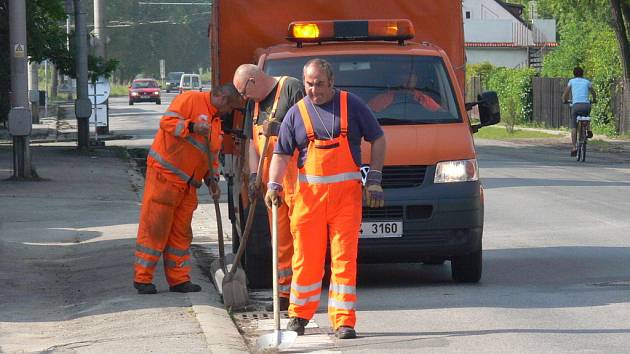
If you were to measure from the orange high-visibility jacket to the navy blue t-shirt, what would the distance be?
1811 millimetres

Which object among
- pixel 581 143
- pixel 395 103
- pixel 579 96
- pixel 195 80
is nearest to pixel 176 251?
pixel 395 103

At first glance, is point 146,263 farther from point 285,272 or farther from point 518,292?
point 518,292

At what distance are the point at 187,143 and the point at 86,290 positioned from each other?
1.65 meters

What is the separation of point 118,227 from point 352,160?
310 inches

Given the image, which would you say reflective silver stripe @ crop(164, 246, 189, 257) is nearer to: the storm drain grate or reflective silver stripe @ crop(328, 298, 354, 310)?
reflective silver stripe @ crop(328, 298, 354, 310)

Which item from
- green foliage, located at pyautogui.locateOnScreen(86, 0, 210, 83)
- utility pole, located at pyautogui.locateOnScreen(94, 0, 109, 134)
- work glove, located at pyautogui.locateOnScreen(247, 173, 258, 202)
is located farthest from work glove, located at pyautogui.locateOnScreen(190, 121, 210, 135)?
green foliage, located at pyautogui.locateOnScreen(86, 0, 210, 83)

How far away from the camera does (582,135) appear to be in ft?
88.6

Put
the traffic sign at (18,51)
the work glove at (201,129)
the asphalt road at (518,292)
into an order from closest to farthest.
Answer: the asphalt road at (518,292), the work glove at (201,129), the traffic sign at (18,51)

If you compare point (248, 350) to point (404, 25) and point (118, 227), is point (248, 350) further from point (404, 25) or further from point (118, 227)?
point (118, 227)

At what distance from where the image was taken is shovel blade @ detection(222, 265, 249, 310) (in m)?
10.3

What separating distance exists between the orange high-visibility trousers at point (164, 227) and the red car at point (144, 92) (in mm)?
72472

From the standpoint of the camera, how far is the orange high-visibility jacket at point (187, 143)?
10805 millimetres

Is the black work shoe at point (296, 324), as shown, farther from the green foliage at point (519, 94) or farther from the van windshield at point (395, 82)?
the green foliage at point (519, 94)

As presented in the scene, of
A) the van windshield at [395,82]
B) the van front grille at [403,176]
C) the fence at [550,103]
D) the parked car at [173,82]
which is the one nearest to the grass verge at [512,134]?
the fence at [550,103]
